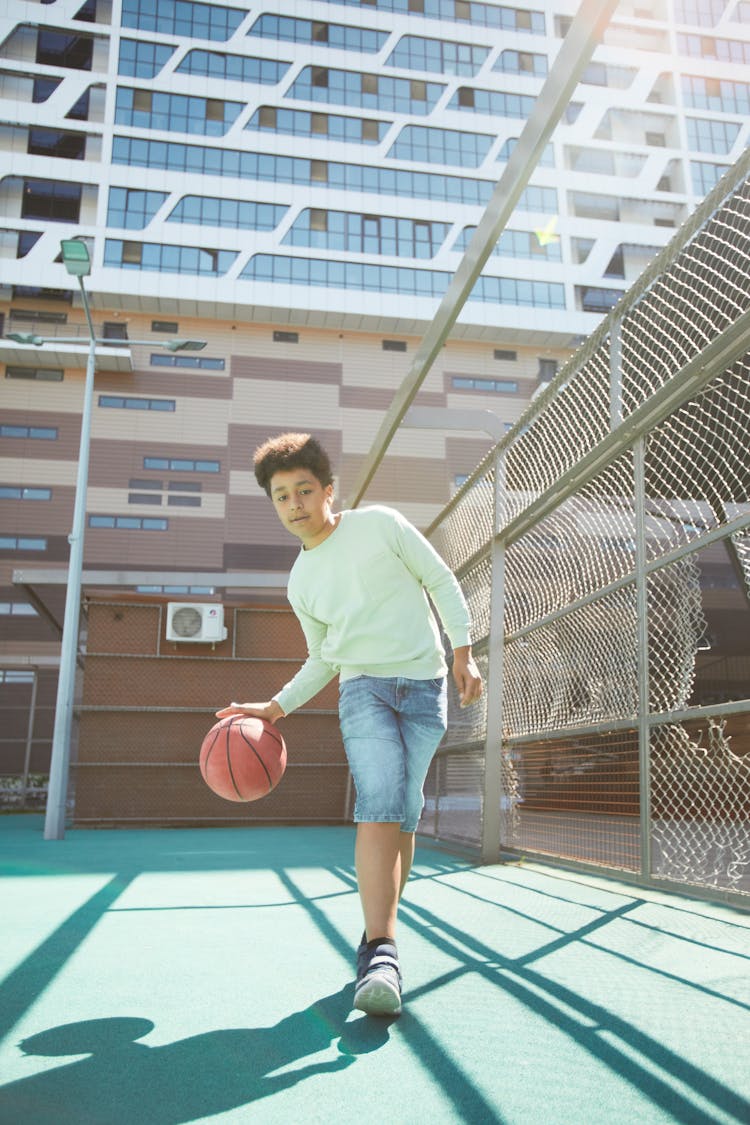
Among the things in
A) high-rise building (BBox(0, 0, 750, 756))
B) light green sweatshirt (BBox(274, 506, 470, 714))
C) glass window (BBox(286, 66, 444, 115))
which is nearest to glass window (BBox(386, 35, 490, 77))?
high-rise building (BBox(0, 0, 750, 756))

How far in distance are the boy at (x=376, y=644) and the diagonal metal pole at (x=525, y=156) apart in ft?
8.39

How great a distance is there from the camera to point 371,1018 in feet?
7.60

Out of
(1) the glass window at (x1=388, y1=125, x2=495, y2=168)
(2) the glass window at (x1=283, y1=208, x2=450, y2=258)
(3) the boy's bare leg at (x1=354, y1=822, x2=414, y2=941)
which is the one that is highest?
(1) the glass window at (x1=388, y1=125, x2=495, y2=168)

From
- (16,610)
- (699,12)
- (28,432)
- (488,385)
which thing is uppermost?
(699,12)

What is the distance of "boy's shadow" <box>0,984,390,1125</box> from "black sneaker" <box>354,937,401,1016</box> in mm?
39

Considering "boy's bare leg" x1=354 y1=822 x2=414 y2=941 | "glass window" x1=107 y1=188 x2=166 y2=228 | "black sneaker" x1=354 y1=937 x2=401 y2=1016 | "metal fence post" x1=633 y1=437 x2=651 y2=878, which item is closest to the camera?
"black sneaker" x1=354 y1=937 x2=401 y2=1016

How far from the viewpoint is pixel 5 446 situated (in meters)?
32.2

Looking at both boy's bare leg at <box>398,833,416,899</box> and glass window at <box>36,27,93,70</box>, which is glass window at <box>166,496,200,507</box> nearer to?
glass window at <box>36,27,93,70</box>

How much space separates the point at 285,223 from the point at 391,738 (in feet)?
115

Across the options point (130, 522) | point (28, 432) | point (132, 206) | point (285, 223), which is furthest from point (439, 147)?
point (28, 432)

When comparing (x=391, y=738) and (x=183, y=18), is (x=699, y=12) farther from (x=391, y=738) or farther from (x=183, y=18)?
(x=391, y=738)

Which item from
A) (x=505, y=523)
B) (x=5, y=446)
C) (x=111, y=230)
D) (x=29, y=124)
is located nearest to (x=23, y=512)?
(x=5, y=446)

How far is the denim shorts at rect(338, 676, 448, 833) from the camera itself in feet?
8.68

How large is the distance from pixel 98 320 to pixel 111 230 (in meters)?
3.39
